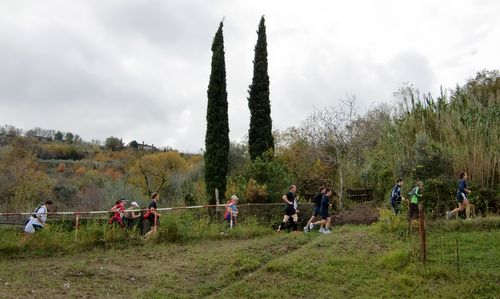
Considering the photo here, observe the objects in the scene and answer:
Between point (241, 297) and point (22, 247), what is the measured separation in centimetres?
676

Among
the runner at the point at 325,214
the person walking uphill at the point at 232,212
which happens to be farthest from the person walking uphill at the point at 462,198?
the person walking uphill at the point at 232,212

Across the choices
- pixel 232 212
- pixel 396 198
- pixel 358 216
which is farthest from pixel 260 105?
pixel 396 198

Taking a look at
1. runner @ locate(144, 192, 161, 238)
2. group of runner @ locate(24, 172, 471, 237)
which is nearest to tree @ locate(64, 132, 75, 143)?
group of runner @ locate(24, 172, 471, 237)

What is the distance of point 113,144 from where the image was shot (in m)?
73.8

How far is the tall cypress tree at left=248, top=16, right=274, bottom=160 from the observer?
2606cm

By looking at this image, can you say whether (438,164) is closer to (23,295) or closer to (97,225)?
(97,225)

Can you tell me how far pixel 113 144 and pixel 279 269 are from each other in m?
66.8

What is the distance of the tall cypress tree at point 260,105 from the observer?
85.5 feet

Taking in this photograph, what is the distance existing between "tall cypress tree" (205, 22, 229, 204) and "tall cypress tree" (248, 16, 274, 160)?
226 cm

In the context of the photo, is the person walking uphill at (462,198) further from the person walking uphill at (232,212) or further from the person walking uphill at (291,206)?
the person walking uphill at (232,212)

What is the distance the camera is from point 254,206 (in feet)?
62.0

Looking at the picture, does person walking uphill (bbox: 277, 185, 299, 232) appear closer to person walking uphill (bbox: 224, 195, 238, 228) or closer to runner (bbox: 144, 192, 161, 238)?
person walking uphill (bbox: 224, 195, 238, 228)

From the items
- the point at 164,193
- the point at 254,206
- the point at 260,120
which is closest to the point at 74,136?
the point at 164,193

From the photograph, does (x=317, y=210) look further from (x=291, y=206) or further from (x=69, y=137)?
(x=69, y=137)
